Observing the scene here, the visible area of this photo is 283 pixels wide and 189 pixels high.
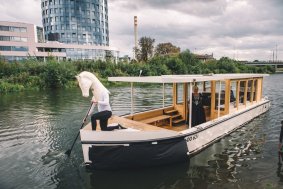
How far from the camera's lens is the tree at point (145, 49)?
267ft

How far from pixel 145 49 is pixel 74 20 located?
42.2 m

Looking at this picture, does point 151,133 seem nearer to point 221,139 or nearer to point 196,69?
point 221,139

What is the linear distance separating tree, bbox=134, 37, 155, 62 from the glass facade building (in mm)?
35918

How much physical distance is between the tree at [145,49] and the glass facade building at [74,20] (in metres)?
35.9

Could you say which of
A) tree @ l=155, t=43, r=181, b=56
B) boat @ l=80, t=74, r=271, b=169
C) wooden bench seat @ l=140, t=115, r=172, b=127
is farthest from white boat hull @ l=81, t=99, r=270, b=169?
tree @ l=155, t=43, r=181, b=56

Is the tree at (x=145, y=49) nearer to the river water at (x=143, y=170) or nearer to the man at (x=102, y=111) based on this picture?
the river water at (x=143, y=170)

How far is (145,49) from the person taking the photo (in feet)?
269

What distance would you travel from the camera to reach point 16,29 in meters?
72.8

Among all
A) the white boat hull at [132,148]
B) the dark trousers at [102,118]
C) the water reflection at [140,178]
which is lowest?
the water reflection at [140,178]

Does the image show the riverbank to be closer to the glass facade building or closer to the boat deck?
the boat deck

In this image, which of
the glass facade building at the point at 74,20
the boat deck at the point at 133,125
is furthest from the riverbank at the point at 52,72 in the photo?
the glass facade building at the point at 74,20

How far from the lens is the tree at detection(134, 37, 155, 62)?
267 ft

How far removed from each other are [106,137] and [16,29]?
77.1 meters

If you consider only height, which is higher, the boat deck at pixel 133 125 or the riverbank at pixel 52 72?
the riverbank at pixel 52 72
